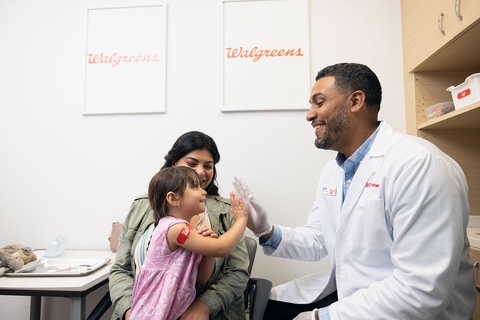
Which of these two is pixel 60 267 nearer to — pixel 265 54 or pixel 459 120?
pixel 265 54

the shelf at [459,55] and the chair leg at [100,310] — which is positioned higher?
the shelf at [459,55]

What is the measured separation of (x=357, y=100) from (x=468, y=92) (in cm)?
63

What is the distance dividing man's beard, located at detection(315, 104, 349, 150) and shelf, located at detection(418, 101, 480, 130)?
2.02ft

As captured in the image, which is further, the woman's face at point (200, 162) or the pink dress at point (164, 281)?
the woman's face at point (200, 162)

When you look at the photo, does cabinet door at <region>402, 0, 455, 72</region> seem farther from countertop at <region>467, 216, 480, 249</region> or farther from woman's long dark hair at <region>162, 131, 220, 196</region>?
woman's long dark hair at <region>162, 131, 220, 196</region>

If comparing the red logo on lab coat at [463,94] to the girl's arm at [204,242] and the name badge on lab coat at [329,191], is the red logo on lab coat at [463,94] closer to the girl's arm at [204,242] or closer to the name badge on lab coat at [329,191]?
the name badge on lab coat at [329,191]

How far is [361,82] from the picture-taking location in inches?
48.1

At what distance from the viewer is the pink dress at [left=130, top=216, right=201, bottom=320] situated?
39.9 inches

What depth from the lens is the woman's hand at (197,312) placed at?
1090 millimetres

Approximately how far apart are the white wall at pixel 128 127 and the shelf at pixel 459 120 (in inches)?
8.5

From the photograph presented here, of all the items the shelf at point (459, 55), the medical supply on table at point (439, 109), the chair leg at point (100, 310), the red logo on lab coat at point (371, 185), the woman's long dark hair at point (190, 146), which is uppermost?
the shelf at point (459, 55)

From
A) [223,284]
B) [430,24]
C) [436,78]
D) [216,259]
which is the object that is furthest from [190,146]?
[436,78]

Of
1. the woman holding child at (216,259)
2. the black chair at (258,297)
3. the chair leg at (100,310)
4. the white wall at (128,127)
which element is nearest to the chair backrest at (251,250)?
the black chair at (258,297)

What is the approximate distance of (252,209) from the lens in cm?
134
